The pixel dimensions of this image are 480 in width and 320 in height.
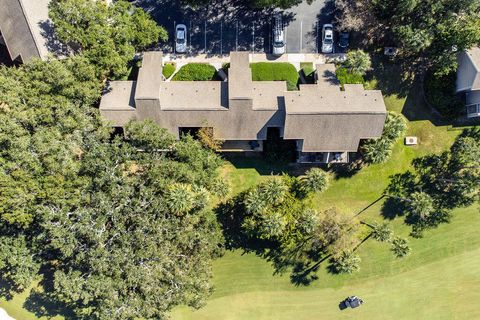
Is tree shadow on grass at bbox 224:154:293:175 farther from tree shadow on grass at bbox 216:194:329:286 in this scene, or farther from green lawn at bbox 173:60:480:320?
tree shadow on grass at bbox 216:194:329:286

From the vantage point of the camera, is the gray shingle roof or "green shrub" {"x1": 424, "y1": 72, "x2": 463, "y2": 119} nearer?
the gray shingle roof

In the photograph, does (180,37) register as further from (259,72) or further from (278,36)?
(278,36)

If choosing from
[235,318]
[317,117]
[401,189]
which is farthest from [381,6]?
[235,318]

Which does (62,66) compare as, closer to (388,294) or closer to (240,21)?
(240,21)

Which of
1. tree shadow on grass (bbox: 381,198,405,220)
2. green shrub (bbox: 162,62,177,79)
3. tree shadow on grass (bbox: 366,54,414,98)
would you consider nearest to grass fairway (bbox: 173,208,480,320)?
tree shadow on grass (bbox: 381,198,405,220)

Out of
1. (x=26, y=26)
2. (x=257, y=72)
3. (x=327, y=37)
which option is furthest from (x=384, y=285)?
(x=26, y=26)

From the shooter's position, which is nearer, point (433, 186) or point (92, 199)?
point (92, 199)
